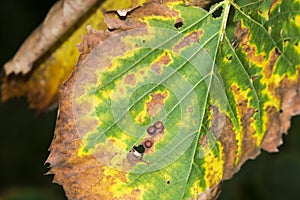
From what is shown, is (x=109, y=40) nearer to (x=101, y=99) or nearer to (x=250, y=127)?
(x=101, y=99)

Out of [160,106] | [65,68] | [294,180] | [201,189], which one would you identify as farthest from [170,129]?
[294,180]

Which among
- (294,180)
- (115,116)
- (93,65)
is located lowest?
(294,180)

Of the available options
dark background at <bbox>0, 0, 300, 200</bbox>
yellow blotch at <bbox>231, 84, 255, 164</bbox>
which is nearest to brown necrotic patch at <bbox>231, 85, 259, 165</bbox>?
yellow blotch at <bbox>231, 84, 255, 164</bbox>

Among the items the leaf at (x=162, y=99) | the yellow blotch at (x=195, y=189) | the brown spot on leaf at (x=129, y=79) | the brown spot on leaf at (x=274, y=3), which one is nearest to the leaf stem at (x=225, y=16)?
the leaf at (x=162, y=99)

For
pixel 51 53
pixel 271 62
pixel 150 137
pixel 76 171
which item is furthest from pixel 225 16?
pixel 51 53

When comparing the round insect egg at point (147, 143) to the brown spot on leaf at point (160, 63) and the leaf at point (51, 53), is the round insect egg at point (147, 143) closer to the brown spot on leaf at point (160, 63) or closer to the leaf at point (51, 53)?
the brown spot on leaf at point (160, 63)

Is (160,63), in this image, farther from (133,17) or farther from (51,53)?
(51,53)
